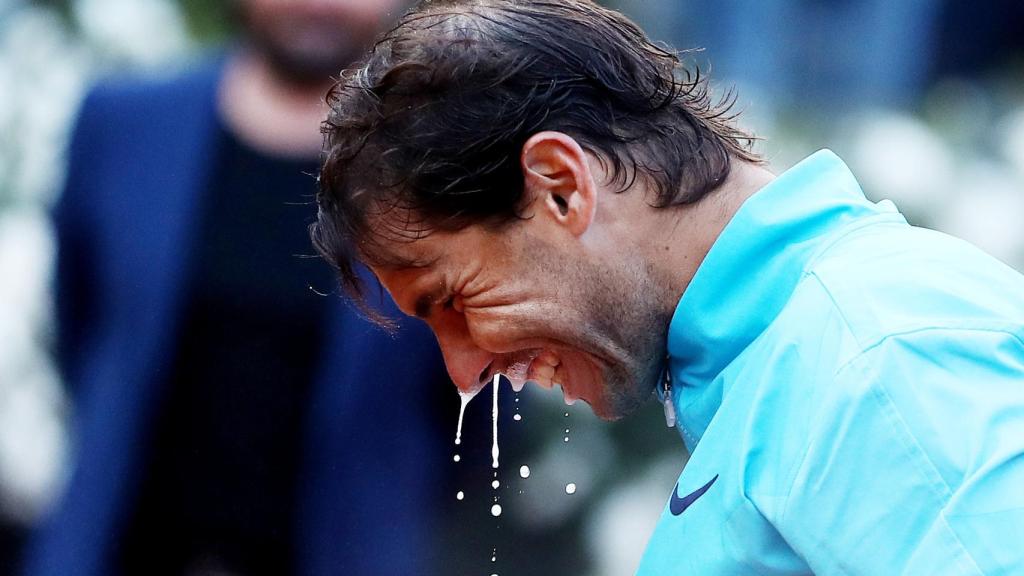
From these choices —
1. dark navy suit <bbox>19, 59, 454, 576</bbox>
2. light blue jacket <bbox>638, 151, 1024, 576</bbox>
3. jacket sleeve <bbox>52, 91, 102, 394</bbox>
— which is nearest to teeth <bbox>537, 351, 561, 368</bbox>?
light blue jacket <bbox>638, 151, 1024, 576</bbox>

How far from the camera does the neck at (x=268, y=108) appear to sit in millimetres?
3350

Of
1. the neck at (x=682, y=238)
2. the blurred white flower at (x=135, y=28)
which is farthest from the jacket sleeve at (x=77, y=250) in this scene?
the neck at (x=682, y=238)

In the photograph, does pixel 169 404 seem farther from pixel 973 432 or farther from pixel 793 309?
pixel 973 432

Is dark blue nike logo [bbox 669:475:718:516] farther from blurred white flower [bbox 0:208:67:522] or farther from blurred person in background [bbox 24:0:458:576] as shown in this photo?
blurred white flower [bbox 0:208:67:522]

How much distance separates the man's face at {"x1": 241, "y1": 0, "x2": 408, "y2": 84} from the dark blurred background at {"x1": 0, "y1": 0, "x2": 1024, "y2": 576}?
112mm

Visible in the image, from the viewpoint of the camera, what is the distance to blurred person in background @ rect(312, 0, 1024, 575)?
1509mm

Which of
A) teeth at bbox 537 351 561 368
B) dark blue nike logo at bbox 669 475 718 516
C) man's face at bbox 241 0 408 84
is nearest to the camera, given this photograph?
dark blue nike logo at bbox 669 475 718 516

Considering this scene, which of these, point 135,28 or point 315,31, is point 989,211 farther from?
point 135,28

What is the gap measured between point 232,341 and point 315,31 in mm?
790

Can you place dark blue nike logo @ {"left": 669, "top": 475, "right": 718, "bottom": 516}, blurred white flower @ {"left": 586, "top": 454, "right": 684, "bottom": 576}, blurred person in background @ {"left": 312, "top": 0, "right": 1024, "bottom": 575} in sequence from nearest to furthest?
blurred person in background @ {"left": 312, "top": 0, "right": 1024, "bottom": 575}
dark blue nike logo @ {"left": 669, "top": 475, "right": 718, "bottom": 516}
blurred white flower @ {"left": 586, "top": 454, "right": 684, "bottom": 576}

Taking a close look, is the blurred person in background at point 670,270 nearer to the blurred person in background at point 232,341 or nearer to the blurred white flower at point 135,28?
the blurred person in background at point 232,341

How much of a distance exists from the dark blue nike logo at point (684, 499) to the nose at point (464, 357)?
14.8 inches

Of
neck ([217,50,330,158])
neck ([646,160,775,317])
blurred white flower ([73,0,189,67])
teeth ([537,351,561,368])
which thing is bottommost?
teeth ([537,351,561,368])

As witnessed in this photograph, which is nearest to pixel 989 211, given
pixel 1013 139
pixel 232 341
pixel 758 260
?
pixel 1013 139
